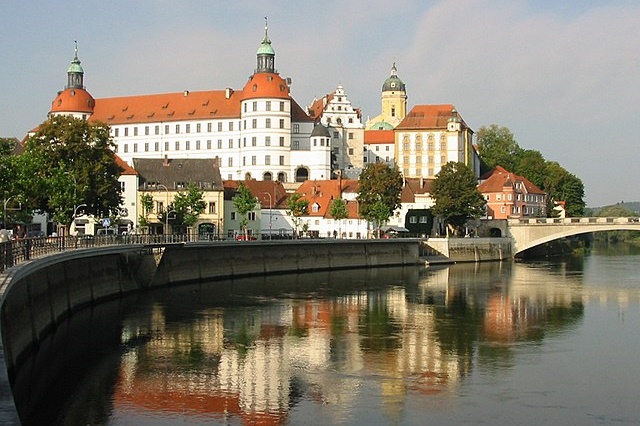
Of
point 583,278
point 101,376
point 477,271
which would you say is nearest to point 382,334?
point 101,376

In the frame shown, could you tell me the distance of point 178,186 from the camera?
313 ft

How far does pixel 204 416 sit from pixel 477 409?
7.70 m

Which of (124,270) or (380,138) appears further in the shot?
(380,138)

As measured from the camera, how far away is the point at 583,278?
75.1 metres

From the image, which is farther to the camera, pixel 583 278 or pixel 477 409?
pixel 583 278

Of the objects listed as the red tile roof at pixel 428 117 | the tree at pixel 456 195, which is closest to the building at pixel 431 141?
the red tile roof at pixel 428 117

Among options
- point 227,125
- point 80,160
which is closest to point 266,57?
point 227,125

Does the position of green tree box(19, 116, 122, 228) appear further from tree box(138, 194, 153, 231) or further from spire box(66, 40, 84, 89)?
spire box(66, 40, 84, 89)

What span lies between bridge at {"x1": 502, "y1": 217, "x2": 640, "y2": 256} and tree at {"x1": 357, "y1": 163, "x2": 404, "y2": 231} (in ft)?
44.9

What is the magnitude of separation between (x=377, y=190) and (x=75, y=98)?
215 feet

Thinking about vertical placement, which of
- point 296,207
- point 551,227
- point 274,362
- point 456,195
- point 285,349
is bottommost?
point 274,362

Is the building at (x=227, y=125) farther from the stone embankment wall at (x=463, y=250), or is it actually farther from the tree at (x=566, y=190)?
the stone embankment wall at (x=463, y=250)

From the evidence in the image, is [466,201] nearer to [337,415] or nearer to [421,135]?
[421,135]

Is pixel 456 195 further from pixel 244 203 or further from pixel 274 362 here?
pixel 274 362
